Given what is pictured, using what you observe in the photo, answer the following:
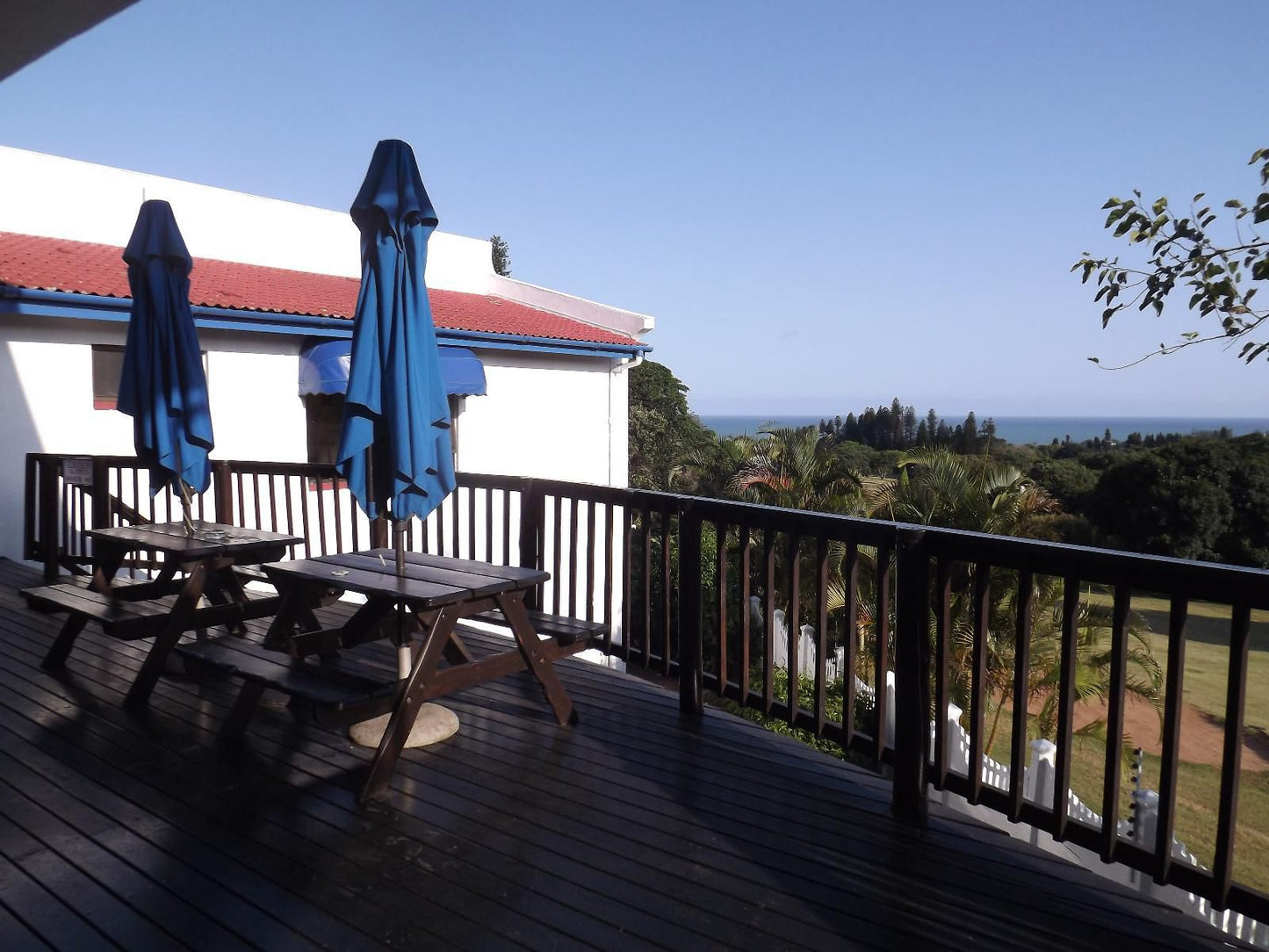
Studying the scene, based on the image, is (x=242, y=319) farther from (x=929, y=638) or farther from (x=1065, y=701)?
(x=1065, y=701)

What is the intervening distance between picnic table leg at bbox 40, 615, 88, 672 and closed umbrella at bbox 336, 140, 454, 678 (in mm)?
2256

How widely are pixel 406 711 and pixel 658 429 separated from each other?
103 ft

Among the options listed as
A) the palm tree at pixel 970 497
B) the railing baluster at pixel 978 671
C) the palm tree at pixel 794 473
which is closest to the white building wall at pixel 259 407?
the palm tree at pixel 794 473

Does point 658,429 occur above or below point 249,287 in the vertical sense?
below

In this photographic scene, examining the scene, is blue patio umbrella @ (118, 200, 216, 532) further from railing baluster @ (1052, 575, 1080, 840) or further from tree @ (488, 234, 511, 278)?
tree @ (488, 234, 511, 278)

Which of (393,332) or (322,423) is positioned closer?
(393,332)

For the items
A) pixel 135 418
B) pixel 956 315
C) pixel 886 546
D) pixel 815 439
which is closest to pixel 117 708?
pixel 135 418

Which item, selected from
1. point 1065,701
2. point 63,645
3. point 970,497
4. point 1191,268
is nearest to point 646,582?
point 1065,701

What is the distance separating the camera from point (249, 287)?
11141 mm

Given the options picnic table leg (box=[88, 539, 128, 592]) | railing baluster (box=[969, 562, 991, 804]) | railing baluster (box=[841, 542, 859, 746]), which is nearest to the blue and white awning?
picnic table leg (box=[88, 539, 128, 592])

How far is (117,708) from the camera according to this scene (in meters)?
4.20

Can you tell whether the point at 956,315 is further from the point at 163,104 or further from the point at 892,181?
the point at 163,104

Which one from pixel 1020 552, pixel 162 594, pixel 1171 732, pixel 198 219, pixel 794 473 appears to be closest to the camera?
pixel 1171 732

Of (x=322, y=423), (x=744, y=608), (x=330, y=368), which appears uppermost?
(x=330, y=368)
